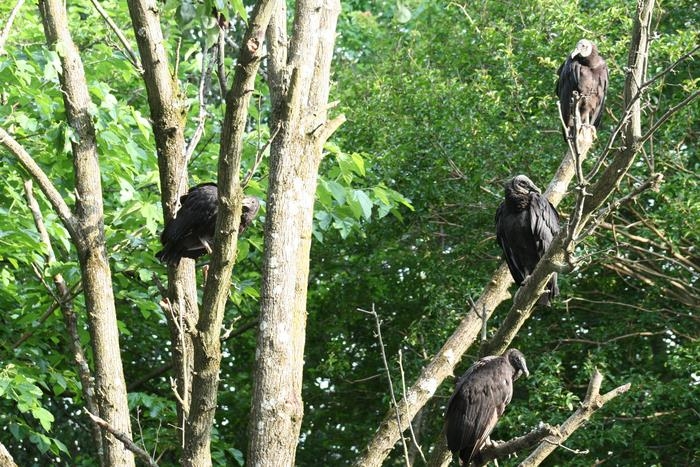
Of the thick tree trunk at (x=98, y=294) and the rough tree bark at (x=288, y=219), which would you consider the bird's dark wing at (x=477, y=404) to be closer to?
the rough tree bark at (x=288, y=219)

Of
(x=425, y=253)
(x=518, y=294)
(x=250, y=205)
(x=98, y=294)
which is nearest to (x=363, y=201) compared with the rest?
(x=250, y=205)

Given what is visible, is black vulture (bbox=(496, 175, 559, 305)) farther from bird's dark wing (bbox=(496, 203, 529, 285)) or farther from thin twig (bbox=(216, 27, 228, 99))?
thin twig (bbox=(216, 27, 228, 99))

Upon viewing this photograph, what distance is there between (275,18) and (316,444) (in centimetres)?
672

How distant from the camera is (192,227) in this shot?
14.4ft

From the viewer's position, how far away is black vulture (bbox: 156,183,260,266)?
4.14 m

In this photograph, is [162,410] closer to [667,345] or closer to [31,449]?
[31,449]

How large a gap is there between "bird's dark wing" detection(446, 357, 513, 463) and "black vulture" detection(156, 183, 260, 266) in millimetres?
1262

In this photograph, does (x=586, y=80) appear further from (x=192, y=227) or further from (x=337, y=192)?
(x=192, y=227)

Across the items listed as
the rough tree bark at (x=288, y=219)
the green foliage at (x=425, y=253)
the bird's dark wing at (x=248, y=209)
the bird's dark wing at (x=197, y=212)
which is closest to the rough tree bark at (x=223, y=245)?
the rough tree bark at (x=288, y=219)

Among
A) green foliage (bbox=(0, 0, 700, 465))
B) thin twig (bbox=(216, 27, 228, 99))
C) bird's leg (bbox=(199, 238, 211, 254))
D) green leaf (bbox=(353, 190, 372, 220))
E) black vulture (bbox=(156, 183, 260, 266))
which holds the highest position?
thin twig (bbox=(216, 27, 228, 99))

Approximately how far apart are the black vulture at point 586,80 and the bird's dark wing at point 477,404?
6.05 feet

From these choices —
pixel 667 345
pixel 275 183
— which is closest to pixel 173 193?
pixel 275 183

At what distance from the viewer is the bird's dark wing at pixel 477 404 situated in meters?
4.35

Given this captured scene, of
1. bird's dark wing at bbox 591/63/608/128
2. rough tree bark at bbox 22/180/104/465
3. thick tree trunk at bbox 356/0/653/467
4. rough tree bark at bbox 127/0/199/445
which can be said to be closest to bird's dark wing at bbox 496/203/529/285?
thick tree trunk at bbox 356/0/653/467
